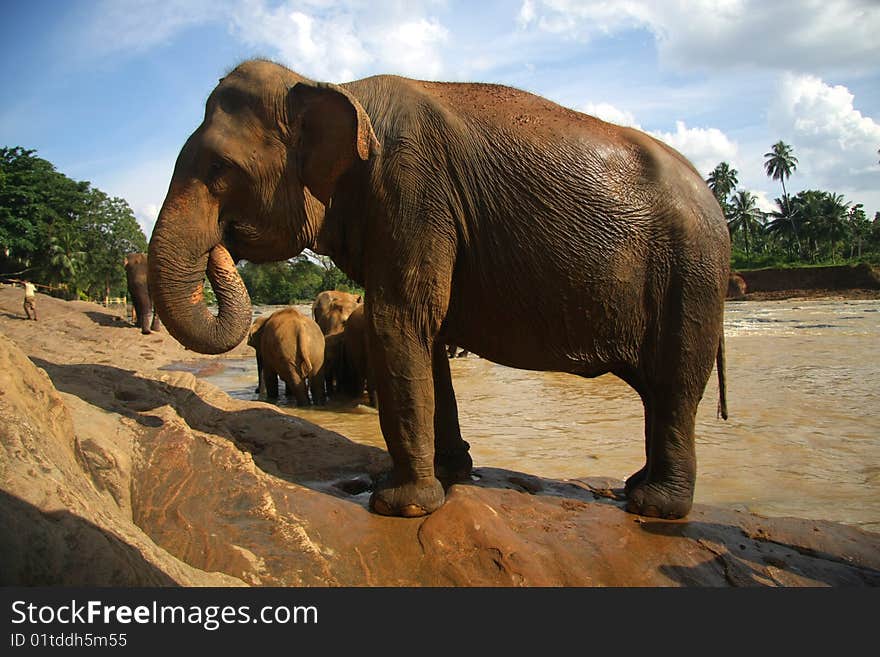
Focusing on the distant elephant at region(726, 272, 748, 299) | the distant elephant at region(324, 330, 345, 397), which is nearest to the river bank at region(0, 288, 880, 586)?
the distant elephant at region(324, 330, 345, 397)

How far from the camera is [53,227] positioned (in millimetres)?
35500

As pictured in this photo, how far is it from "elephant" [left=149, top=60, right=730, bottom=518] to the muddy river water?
93.8 inches

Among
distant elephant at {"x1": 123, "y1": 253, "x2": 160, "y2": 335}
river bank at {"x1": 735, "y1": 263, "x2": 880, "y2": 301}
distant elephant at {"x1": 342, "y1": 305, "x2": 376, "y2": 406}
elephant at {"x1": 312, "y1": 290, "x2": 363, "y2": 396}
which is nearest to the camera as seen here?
distant elephant at {"x1": 342, "y1": 305, "x2": 376, "y2": 406}

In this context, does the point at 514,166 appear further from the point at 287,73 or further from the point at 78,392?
the point at 78,392

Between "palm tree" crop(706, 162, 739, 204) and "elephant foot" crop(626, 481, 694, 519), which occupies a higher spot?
"palm tree" crop(706, 162, 739, 204)

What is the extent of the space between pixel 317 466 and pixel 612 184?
275 centimetres

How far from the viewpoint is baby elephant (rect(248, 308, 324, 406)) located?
10.5 m

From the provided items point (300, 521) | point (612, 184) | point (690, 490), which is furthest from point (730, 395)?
point (300, 521)

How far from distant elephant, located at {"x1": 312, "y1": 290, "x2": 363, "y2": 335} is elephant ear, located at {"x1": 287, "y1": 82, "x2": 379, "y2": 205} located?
10342 millimetres

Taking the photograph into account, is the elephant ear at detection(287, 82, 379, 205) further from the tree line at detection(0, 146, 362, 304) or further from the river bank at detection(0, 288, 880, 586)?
the tree line at detection(0, 146, 362, 304)

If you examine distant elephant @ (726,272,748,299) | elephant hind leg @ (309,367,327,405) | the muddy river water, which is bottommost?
the muddy river water

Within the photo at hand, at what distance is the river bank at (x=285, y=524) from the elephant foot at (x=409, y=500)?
0.20 ft

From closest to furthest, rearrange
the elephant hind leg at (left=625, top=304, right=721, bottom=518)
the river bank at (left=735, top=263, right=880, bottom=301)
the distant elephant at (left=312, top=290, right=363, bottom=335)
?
the elephant hind leg at (left=625, top=304, right=721, bottom=518), the distant elephant at (left=312, top=290, right=363, bottom=335), the river bank at (left=735, top=263, right=880, bottom=301)

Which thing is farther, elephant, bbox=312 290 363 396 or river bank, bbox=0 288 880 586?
elephant, bbox=312 290 363 396
